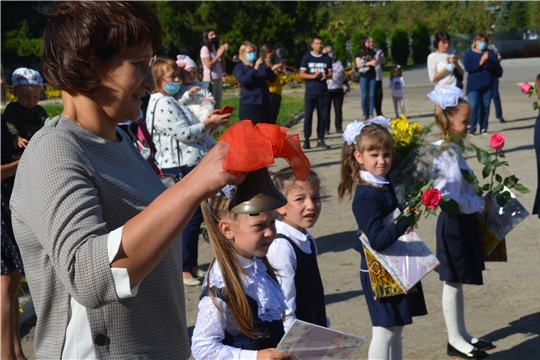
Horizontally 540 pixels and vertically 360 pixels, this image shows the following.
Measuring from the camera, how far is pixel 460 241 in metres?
4.84

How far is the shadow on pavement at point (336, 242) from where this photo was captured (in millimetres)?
7499

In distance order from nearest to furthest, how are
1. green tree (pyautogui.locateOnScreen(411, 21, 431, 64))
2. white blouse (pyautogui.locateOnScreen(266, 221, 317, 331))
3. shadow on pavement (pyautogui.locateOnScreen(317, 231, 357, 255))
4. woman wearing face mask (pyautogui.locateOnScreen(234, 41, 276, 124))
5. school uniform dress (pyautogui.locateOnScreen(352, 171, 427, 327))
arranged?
white blouse (pyautogui.locateOnScreen(266, 221, 317, 331)), school uniform dress (pyautogui.locateOnScreen(352, 171, 427, 327)), shadow on pavement (pyautogui.locateOnScreen(317, 231, 357, 255)), woman wearing face mask (pyautogui.locateOnScreen(234, 41, 276, 124)), green tree (pyautogui.locateOnScreen(411, 21, 431, 64))

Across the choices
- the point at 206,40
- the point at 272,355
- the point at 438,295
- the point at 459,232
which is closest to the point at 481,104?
the point at 206,40

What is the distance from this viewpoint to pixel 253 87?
37.4ft

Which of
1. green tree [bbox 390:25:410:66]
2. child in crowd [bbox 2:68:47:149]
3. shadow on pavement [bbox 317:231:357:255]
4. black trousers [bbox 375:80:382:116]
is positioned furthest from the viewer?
green tree [bbox 390:25:410:66]

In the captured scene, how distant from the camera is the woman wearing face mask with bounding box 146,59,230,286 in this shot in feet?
21.2

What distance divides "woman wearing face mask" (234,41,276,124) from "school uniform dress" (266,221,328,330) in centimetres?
781

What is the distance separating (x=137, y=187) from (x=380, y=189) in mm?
2609

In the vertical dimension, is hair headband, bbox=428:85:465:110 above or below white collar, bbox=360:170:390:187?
above

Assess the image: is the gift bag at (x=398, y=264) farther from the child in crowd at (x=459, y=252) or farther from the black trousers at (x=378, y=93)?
the black trousers at (x=378, y=93)

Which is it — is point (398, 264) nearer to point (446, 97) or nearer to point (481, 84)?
point (446, 97)

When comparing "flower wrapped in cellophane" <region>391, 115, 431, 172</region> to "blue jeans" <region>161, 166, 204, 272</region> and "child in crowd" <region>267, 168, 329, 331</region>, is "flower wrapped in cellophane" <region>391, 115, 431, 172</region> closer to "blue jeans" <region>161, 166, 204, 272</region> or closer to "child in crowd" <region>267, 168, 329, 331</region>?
"child in crowd" <region>267, 168, 329, 331</region>

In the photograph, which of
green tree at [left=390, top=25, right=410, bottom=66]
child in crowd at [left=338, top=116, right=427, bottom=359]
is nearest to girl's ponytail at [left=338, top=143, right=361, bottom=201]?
child in crowd at [left=338, top=116, right=427, bottom=359]

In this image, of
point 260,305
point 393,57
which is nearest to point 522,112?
point 260,305
